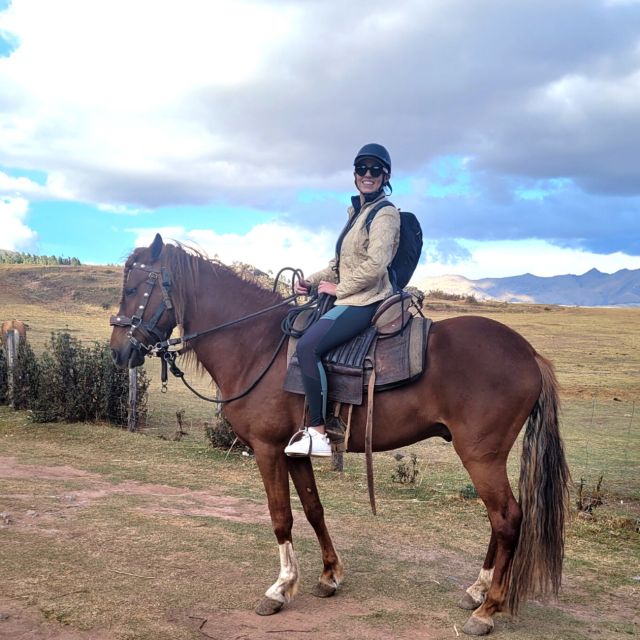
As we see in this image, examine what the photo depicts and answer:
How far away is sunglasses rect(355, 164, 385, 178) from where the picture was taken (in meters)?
4.87

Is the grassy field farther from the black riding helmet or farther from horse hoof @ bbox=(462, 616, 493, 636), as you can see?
the black riding helmet

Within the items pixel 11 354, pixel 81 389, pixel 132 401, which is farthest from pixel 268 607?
pixel 11 354

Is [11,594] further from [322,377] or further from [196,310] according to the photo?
[322,377]

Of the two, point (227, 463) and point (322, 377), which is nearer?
point (322, 377)

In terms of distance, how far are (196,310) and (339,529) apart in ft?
10.1

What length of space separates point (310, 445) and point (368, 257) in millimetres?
1478

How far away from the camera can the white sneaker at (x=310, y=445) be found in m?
4.43

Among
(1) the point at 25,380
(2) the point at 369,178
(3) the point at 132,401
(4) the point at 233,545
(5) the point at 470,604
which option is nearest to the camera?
(5) the point at 470,604

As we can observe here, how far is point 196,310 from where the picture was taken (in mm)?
5133

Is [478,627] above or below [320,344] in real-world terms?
below

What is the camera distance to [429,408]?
4551mm

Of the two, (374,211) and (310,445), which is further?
Answer: (374,211)

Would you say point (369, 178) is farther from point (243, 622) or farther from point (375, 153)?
point (243, 622)

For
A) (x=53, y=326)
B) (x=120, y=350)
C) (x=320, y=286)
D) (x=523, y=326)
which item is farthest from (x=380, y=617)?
(x=523, y=326)
